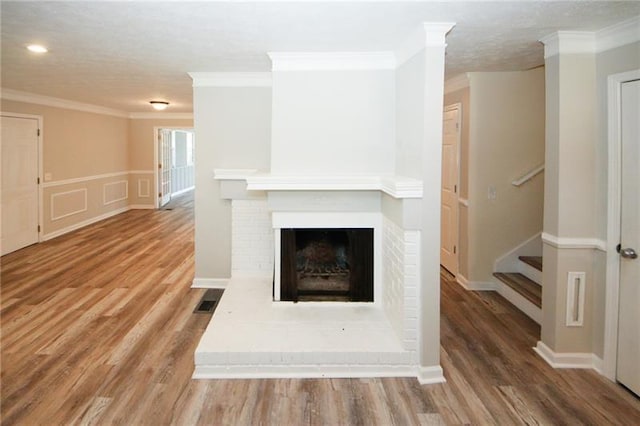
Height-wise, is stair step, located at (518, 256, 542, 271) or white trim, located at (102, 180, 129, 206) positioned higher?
white trim, located at (102, 180, 129, 206)

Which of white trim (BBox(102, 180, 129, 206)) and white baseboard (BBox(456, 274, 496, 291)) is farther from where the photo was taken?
white trim (BBox(102, 180, 129, 206))

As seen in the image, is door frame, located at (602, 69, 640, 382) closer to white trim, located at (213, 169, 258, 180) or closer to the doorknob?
the doorknob

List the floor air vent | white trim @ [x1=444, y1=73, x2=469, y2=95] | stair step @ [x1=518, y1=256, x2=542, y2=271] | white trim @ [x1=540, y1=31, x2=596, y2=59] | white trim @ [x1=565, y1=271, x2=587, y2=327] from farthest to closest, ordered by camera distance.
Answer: white trim @ [x1=444, y1=73, x2=469, y2=95] < stair step @ [x1=518, y1=256, x2=542, y2=271] < the floor air vent < white trim @ [x1=565, y1=271, x2=587, y2=327] < white trim @ [x1=540, y1=31, x2=596, y2=59]

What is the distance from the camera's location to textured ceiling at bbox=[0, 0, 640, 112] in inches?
97.1

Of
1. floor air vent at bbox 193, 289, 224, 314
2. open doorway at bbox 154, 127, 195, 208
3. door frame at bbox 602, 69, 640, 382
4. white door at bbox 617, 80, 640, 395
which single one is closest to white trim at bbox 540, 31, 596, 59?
door frame at bbox 602, 69, 640, 382

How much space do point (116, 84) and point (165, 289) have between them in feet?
8.62

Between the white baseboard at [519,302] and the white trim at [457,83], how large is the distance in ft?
7.00

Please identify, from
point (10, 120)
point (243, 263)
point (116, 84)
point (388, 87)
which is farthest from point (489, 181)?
point (10, 120)

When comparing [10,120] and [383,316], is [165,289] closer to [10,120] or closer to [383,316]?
[383,316]

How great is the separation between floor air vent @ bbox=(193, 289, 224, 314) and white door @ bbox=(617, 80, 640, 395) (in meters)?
3.25

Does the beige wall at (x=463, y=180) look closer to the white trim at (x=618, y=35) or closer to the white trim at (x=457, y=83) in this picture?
the white trim at (x=457, y=83)

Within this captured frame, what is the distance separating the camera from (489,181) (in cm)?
464

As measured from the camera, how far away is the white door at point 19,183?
605cm

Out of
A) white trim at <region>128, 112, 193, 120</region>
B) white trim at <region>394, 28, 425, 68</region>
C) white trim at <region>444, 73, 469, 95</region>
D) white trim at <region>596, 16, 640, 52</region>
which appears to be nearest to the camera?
white trim at <region>596, 16, 640, 52</region>
